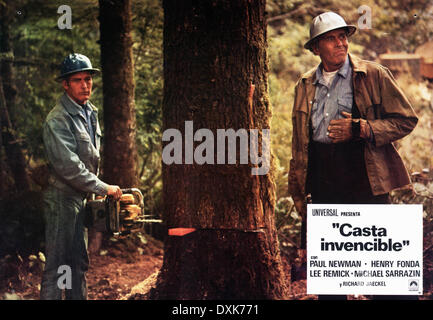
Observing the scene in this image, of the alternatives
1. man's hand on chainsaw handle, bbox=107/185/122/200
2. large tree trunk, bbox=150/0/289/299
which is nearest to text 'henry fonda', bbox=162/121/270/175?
large tree trunk, bbox=150/0/289/299

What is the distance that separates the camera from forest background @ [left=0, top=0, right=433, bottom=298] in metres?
5.07

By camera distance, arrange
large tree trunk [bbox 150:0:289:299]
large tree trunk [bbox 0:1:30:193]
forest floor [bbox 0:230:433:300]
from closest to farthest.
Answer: large tree trunk [bbox 150:0:289:299] → forest floor [bbox 0:230:433:300] → large tree trunk [bbox 0:1:30:193]

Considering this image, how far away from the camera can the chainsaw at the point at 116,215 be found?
484cm

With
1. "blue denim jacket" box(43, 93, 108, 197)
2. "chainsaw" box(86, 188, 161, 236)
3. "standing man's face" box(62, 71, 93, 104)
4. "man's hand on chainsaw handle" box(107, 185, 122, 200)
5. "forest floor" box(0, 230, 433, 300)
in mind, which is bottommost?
"forest floor" box(0, 230, 433, 300)

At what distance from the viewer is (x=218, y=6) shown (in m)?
4.67

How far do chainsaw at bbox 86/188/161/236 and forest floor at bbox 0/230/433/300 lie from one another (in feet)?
1.48

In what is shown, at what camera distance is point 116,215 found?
16.0 ft

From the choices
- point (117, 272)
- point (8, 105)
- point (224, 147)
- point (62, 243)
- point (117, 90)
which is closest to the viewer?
point (224, 147)

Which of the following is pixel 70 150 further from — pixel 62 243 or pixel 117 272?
pixel 117 272

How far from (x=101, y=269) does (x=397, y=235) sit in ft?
A: 7.86

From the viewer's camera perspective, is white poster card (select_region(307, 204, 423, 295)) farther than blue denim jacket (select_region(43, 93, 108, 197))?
Yes

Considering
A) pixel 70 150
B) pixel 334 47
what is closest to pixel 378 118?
pixel 334 47

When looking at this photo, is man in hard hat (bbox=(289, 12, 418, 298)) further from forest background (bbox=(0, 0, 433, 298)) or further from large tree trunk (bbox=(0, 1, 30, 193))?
large tree trunk (bbox=(0, 1, 30, 193))

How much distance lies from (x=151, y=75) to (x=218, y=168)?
161cm
